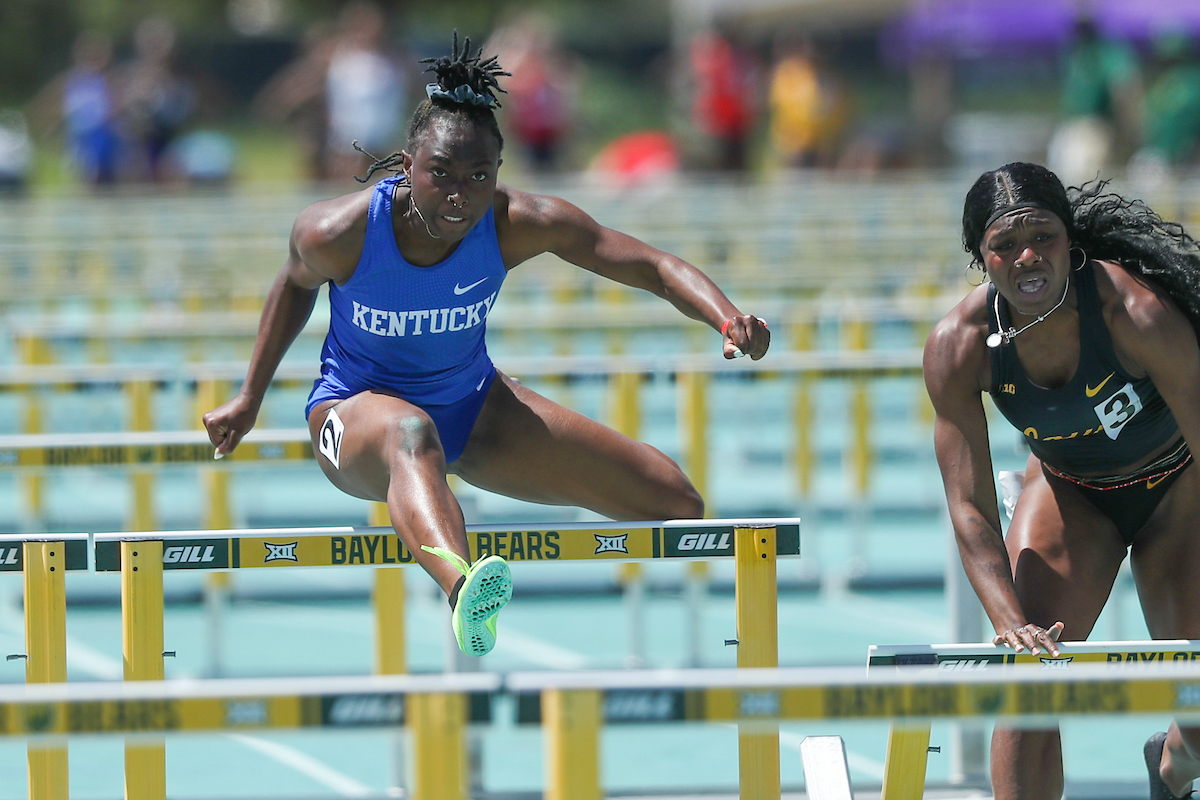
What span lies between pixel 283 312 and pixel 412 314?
1.53ft

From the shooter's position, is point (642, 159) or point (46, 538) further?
point (642, 159)

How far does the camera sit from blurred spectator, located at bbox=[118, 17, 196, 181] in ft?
56.5

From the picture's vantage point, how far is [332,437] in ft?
14.7

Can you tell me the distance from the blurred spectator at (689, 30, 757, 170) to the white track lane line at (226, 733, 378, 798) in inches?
508

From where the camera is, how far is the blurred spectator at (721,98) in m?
17.9

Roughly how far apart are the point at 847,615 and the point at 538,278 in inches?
198

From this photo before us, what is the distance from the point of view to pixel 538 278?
476 inches

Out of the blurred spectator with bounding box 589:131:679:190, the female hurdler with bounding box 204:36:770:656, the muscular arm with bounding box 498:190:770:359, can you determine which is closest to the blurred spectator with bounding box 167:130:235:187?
the blurred spectator with bounding box 589:131:679:190

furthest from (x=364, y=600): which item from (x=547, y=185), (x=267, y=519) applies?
(x=547, y=185)

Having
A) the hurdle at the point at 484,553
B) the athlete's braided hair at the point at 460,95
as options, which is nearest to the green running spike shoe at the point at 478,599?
the hurdle at the point at 484,553

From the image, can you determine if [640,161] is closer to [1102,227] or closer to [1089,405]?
[1102,227]

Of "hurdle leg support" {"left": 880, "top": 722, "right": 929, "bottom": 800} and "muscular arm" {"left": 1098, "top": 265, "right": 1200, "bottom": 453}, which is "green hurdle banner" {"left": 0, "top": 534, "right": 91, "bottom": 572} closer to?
"hurdle leg support" {"left": 880, "top": 722, "right": 929, "bottom": 800}

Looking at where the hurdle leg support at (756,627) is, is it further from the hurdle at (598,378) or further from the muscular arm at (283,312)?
the hurdle at (598,378)

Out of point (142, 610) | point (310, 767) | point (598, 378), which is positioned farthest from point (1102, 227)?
point (310, 767)
